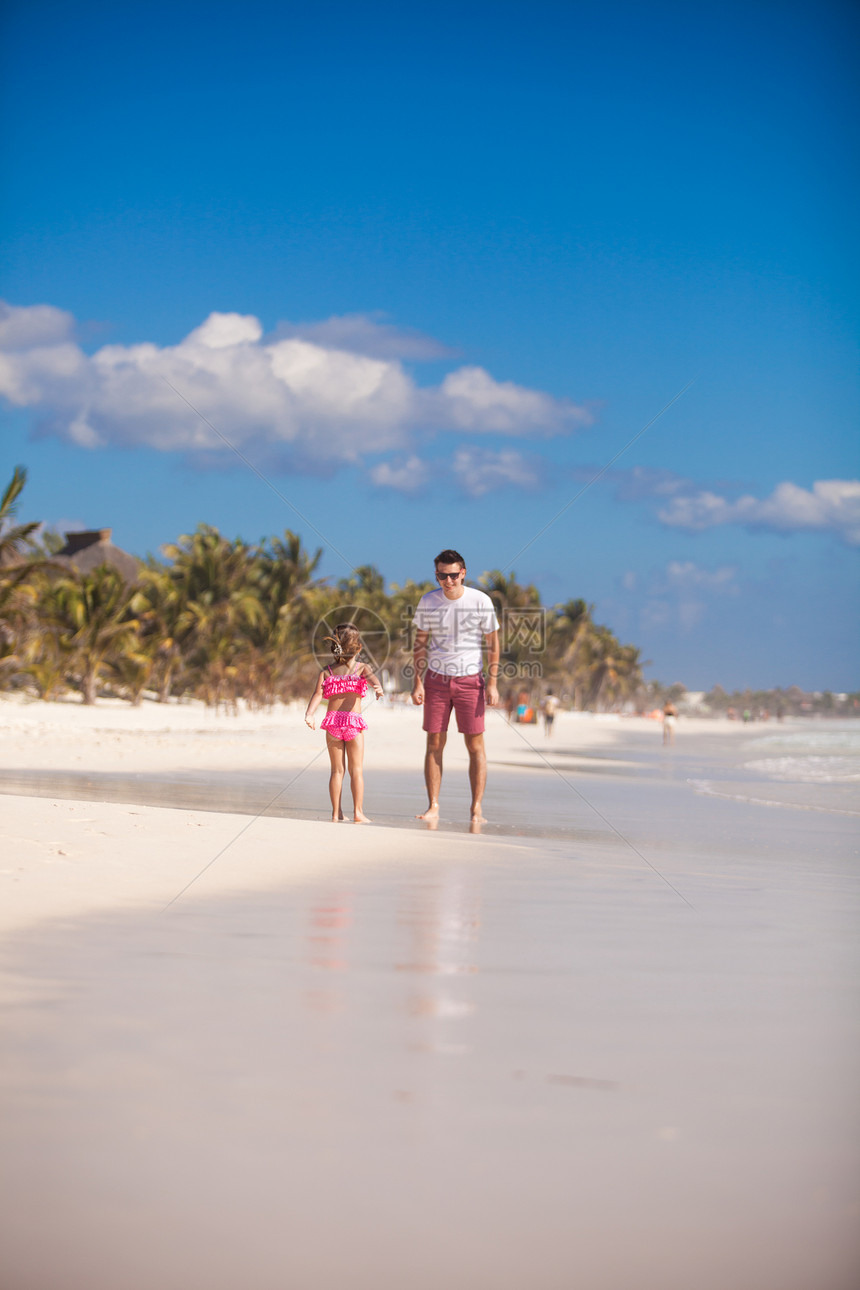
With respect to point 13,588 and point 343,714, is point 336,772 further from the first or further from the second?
point 13,588

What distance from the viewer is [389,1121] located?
1959mm

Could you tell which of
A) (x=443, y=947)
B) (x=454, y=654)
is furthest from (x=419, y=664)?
(x=443, y=947)

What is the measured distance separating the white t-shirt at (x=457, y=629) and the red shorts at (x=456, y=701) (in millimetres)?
58

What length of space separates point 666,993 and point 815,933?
112 cm

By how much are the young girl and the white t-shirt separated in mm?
466

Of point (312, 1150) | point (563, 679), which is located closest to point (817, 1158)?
point (312, 1150)

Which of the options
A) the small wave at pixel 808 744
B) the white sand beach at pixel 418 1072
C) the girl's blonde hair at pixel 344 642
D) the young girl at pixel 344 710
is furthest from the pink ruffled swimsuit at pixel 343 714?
the small wave at pixel 808 744

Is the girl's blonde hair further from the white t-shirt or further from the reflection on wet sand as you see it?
the reflection on wet sand

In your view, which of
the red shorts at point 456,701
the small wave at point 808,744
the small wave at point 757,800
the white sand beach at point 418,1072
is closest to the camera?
the white sand beach at point 418,1072

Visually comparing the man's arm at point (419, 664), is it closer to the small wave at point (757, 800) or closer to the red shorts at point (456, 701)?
the red shorts at point (456, 701)

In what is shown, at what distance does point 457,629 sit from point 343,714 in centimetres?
90

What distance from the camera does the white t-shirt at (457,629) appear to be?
6.76 metres

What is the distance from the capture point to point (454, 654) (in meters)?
6.76

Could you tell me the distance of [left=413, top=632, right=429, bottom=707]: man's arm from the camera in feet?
21.9
